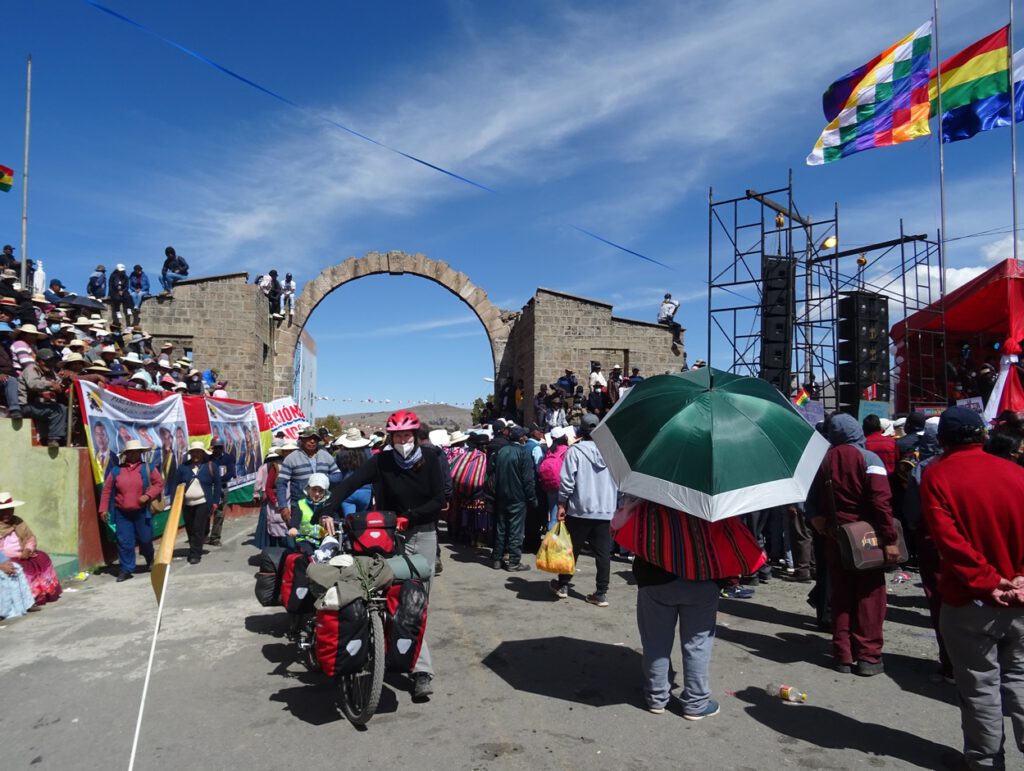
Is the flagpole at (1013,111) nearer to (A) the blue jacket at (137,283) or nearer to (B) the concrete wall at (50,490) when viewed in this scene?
(B) the concrete wall at (50,490)

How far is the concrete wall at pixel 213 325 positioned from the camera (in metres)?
21.5

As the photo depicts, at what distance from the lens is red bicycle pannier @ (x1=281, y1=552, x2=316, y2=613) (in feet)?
15.6

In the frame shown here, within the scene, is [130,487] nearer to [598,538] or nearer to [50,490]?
[50,490]

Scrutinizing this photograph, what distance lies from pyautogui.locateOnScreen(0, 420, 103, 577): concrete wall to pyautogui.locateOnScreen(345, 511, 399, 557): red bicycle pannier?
554cm

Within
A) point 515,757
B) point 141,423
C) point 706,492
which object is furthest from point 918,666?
point 141,423

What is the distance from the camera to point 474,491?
33.1ft

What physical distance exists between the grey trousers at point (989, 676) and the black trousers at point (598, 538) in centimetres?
370

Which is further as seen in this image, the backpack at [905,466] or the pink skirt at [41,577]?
the backpack at [905,466]

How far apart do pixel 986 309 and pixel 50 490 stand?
16780 mm

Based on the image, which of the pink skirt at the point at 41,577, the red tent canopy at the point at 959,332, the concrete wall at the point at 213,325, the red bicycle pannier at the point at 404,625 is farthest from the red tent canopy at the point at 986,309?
the concrete wall at the point at 213,325

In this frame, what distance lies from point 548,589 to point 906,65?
1363 cm

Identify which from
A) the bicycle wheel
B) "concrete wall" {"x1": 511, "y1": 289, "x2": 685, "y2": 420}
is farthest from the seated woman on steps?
"concrete wall" {"x1": 511, "y1": 289, "x2": 685, "y2": 420}

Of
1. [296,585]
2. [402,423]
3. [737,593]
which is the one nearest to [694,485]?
[402,423]

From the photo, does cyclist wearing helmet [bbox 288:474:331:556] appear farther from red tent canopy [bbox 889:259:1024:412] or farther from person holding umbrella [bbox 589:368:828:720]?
red tent canopy [bbox 889:259:1024:412]
